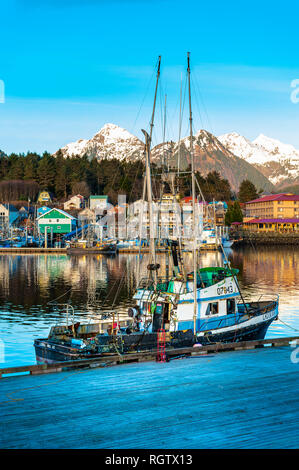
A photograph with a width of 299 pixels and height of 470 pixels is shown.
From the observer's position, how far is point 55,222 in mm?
113562

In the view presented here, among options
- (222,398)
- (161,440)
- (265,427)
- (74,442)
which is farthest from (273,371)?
(74,442)

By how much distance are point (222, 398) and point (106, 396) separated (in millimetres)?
2673

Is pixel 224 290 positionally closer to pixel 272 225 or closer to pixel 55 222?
pixel 55 222

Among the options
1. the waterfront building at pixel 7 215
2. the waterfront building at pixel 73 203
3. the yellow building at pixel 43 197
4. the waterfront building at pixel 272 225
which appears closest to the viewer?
the waterfront building at pixel 7 215

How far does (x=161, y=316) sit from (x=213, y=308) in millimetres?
2535

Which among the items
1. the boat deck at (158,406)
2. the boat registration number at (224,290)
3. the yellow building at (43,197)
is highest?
the yellow building at (43,197)

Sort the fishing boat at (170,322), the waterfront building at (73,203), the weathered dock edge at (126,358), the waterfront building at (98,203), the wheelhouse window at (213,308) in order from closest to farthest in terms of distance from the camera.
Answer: the weathered dock edge at (126,358) → the fishing boat at (170,322) → the wheelhouse window at (213,308) → the waterfront building at (98,203) → the waterfront building at (73,203)

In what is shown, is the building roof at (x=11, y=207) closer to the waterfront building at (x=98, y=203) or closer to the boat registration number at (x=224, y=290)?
the waterfront building at (x=98, y=203)

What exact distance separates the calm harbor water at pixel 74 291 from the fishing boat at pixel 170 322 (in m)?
2.68

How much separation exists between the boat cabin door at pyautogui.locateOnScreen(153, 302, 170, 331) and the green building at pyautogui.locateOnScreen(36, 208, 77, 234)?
314 ft

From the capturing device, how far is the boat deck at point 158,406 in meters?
9.12

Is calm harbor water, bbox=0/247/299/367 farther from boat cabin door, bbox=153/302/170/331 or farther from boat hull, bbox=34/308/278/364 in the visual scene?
boat cabin door, bbox=153/302/170/331

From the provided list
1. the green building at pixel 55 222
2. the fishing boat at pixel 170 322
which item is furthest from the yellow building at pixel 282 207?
the fishing boat at pixel 170 322
